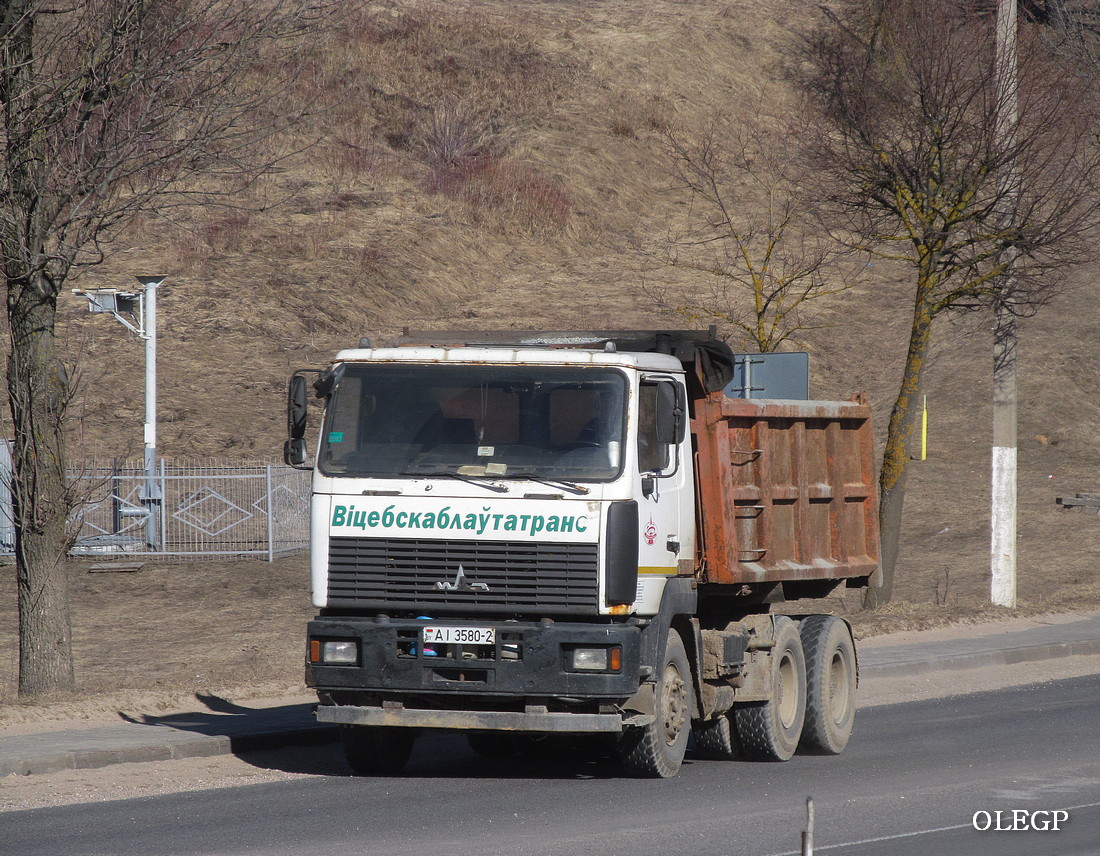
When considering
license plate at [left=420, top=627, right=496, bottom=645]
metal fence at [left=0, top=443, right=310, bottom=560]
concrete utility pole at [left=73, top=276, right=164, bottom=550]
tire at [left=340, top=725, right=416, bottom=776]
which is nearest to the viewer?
license plate at [left=420, top=627, right=496, bottom=645]

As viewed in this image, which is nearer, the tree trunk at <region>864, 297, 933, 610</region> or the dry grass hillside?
the tree trunk at <region>864, 297, 933, 610</region>

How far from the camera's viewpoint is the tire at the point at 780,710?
36.0 feet

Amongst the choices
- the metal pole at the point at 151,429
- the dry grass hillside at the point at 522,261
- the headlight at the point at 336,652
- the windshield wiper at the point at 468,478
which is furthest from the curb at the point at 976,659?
the metal pole at the point at 151,429

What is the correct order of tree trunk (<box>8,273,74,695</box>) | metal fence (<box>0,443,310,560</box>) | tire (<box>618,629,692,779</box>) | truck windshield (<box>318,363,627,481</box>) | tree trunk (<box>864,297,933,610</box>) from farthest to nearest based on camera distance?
metal fence (<box>0,443,310,560</box>), tree trunk (<box>864,297,933,610</box>), tree trunk (<box>8,273,74,695</box>), tire (<box>618,629,692,779</box>), truck windshield (<box>318,363,627,481</box>)

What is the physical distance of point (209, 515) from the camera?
1044 inches

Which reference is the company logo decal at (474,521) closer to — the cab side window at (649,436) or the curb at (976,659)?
the cab side window at (649,436)

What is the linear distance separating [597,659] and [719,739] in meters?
2.52

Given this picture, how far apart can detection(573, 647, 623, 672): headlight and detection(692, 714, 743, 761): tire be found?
7.36 feet

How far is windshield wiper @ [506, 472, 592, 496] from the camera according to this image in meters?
9.21

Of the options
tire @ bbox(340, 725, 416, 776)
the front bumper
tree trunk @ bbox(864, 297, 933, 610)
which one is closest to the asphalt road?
tire @ bbox(340, 725, 416, 776)

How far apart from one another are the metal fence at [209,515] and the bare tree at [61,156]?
11727 millimetres

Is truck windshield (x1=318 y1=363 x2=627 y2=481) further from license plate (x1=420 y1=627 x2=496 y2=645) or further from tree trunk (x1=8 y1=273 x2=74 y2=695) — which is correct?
tree trunk (x1=8 y1=273 x2=74 y2=695)

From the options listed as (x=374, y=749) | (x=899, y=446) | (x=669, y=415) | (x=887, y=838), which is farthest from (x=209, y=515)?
(x=887, y=838)

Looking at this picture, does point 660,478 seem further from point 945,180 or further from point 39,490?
point 945,180
